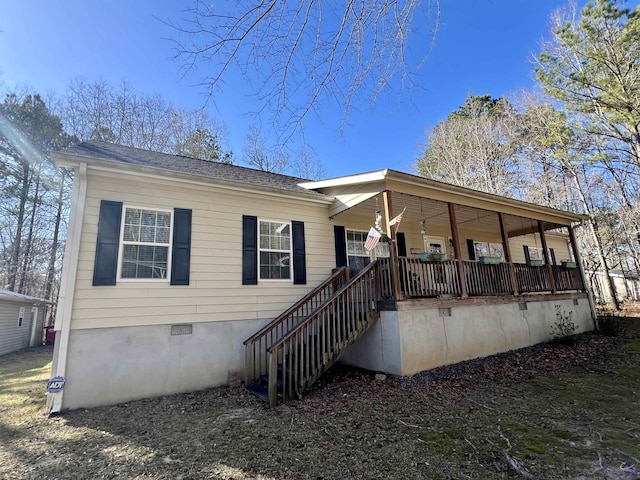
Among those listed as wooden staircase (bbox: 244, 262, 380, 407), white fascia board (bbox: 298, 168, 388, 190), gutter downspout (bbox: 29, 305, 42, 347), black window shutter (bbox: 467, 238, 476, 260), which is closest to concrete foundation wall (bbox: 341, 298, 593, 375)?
wooden staircase (bbox: 244, 262, 380, 407)

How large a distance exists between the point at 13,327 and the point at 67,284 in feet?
45.3

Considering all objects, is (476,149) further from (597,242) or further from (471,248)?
(471,248)

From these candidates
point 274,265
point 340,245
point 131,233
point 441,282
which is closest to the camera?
point 131,233

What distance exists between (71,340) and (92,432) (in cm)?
168

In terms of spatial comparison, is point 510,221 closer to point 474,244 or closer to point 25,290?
point 474,244

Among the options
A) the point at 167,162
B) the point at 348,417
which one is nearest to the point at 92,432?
the point at 348,417

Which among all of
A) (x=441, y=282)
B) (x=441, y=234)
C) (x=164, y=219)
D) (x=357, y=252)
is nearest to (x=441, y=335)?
(x=441, y=282)

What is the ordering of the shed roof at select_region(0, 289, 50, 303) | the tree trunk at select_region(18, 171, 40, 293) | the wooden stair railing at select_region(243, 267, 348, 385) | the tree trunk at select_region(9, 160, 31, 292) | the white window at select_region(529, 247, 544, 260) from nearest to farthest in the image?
1. the wooden stair railing at select_region(243, 267, 348, 385)
2. the shed roof at select_region(0, 289, 50, 303)
3. the white window at select_region(529, 247, 544, 260)
4. the tree trunk at select_region(9, 160, 31, 292)
5. the tree trunk at select_region(18, 171, 40, 293)

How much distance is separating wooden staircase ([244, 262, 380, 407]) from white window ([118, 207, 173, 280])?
2.31 metres

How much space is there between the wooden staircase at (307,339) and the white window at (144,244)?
2.31 metres

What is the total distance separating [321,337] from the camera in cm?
598

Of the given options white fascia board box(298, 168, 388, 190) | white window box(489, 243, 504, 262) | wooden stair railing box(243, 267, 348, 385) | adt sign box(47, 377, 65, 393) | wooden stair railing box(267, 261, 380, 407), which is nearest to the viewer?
adt sign box(47, 377, 65, 393)

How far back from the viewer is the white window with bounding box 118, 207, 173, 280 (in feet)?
19.1

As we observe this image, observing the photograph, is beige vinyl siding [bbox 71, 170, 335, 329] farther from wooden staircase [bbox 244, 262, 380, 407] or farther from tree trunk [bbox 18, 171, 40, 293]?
tree trunk [bbox 18, 171, 40, 293]
